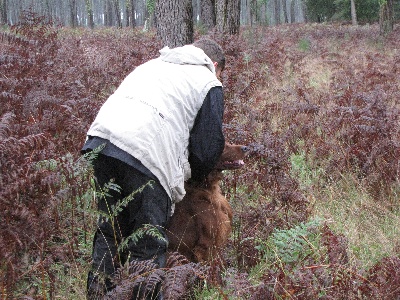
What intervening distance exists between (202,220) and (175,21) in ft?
18.1

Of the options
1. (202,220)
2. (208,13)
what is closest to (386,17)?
(208,13)

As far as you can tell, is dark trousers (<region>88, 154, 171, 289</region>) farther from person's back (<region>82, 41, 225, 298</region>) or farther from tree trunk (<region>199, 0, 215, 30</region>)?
tree trunk (<region>199, 0, 215, 30</region>)

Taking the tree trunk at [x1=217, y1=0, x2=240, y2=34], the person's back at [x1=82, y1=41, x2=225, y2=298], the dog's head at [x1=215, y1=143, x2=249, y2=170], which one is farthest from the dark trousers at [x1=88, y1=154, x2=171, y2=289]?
the tree trunk at [x1=217, y1=0, x2=240, y2=34]

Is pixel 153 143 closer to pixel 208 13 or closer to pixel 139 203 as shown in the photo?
pixel 139 203

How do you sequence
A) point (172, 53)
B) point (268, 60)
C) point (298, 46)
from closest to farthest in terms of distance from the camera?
point (172, 53)
point (268, 60)
point (298, 46)

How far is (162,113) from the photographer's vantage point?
3.10 meters

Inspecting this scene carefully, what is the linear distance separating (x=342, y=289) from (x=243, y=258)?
1127 millimetres

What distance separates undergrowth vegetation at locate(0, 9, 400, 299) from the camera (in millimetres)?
2893

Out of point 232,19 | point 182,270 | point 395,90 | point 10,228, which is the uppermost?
point 232,19

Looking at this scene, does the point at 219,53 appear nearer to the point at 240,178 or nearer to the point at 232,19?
the point at 240,178

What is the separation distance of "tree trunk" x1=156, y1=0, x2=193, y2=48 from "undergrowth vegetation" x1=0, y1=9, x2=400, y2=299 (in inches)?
38.3

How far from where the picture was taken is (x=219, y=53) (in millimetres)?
3777

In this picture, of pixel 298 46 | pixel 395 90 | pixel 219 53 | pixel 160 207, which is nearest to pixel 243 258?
pixel 160 207

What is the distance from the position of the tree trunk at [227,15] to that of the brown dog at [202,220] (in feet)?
29.9
